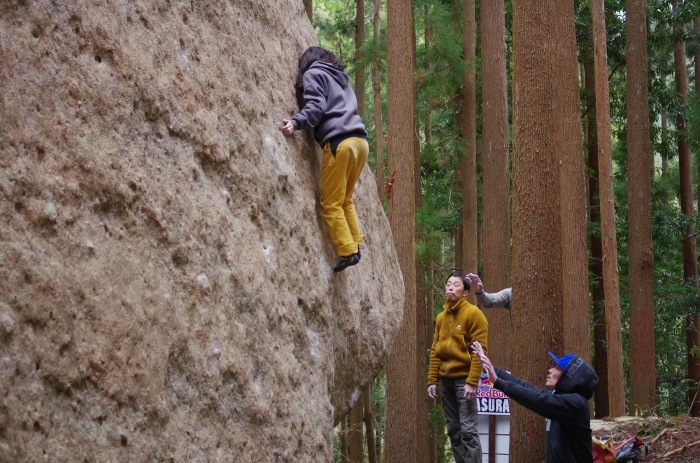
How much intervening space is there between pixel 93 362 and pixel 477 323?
5.66m

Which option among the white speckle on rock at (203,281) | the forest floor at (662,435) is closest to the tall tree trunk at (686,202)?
the forest floor at (662,435)

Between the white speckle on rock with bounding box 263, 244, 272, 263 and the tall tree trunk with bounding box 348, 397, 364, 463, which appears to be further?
the tall tree trunk with bounding box 348, 397, 364, 463

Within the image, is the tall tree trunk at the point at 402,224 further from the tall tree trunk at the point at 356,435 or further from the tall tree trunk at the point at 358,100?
the tall tree trunk at the point at 356,435

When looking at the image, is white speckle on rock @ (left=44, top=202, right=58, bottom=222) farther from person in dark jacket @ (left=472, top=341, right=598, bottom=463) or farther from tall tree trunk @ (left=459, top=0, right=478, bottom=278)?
tall tree trunk @ (left=459, top=0, right=478, bottom=278)

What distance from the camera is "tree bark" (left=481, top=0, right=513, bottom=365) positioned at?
49.4 feet

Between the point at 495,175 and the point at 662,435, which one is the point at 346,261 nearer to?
the point at 662,435

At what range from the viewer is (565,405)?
244 inches

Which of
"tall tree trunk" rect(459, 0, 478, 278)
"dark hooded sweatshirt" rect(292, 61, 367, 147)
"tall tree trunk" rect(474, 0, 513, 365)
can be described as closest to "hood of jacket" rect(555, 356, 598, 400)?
"dark hooded sweatshirt" rect(292, 61, 367, 147)

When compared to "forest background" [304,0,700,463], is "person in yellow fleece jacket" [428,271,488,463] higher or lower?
lower

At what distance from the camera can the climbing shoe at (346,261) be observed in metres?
6.47

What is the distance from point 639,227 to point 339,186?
11.8 meters

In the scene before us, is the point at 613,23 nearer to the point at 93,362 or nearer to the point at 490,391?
the point at 490,391

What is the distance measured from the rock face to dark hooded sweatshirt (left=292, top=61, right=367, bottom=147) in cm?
21

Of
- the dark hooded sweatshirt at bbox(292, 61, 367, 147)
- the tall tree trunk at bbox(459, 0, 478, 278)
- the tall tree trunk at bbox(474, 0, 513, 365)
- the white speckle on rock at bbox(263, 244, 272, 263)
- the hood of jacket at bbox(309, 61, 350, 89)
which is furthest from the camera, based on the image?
the tall tree trunk at bbox(459, 0, 478, 278)
